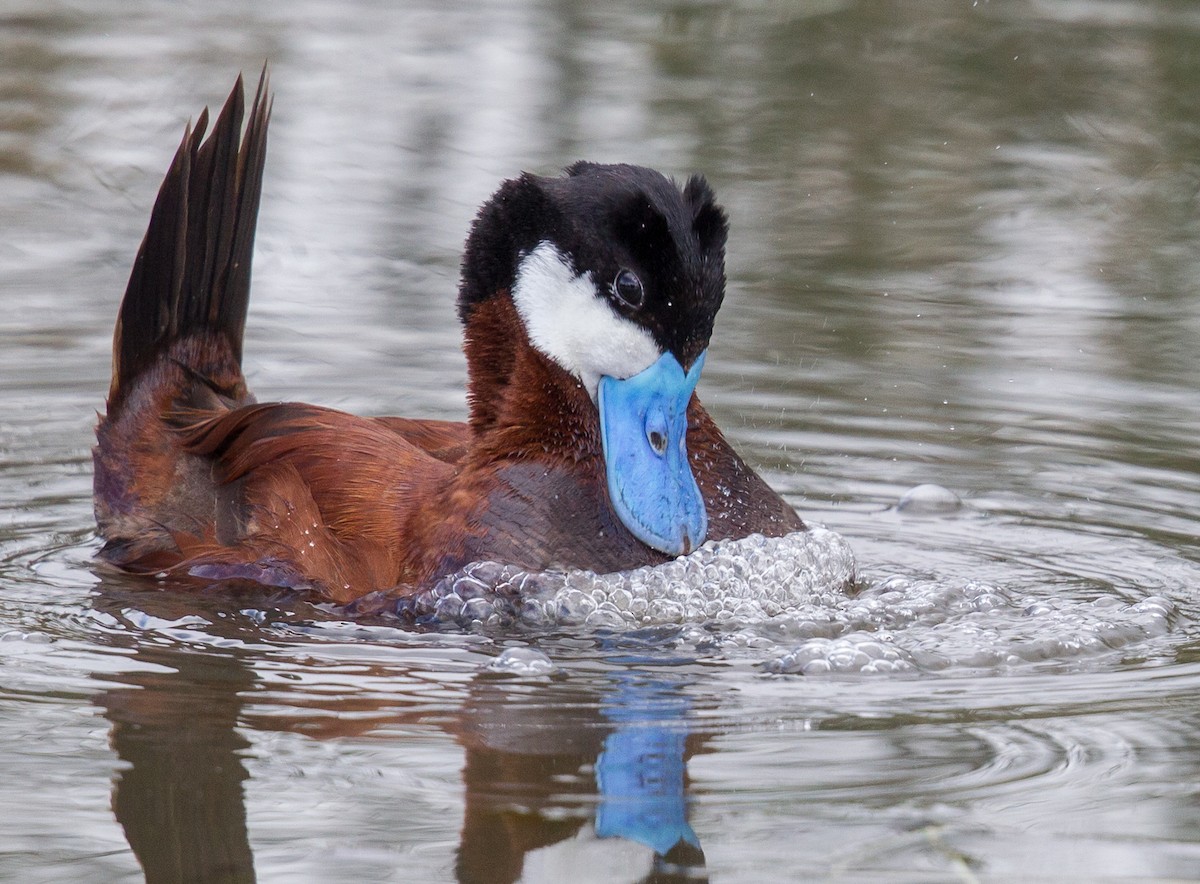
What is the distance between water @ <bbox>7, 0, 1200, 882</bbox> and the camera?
3086 millimetres

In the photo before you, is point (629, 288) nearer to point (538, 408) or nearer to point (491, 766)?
point (538, 408)

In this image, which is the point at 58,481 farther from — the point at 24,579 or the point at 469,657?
the point at 469,657

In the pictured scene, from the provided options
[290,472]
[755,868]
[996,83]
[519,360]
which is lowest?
[755,868]

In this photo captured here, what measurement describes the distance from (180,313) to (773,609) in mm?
1832

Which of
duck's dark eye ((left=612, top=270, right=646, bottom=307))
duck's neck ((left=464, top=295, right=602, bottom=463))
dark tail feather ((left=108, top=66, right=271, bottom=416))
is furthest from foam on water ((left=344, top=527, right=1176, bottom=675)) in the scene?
dark tail feather ((left=108, top=66, right=271, bottom=416))

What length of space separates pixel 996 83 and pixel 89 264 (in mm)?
5627

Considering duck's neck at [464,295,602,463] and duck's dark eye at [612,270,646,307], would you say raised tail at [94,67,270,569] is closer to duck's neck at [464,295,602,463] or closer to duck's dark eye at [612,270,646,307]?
duck's neck at [464,295,602,463]

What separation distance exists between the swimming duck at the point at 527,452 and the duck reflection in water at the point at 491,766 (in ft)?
1.82

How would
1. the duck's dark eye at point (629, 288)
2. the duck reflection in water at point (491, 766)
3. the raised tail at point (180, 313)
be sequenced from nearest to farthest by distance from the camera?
the duck reflection in water at point (491, 766), the duck's dark eye at point (629, 288), the raised tail at point (180, 313)

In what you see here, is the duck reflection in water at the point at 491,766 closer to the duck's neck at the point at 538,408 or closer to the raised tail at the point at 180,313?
the duck's neck at the point at 538,408

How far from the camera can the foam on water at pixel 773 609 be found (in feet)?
13.7

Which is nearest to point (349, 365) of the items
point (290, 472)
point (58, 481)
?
point (58, 481)

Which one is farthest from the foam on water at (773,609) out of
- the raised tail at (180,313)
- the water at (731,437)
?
the raised tail at (180,313)

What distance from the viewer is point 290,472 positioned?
473 centimetres
